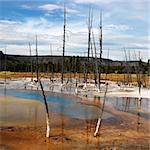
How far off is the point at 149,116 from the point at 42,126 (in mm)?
7758

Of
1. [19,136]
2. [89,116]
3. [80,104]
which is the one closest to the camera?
[19,136]

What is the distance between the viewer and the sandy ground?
13.1 m

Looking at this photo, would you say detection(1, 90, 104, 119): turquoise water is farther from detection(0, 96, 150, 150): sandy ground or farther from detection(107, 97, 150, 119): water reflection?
detection(107, 97, 150, 119): water reflection

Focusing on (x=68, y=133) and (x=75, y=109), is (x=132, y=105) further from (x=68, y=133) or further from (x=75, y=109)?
(x=68, y=133)

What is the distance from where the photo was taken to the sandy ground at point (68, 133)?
1312 cm

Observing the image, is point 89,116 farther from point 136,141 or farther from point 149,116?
point 136,141

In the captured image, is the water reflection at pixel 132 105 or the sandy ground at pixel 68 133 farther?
the water reflection at pixel 132 105

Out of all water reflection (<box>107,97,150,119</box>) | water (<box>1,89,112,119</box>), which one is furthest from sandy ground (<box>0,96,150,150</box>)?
water reflection (<box>107,97,150,119</box>)

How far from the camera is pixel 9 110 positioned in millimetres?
21078

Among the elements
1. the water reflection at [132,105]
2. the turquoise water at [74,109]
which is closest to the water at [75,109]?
the turquoise water at [74,109]

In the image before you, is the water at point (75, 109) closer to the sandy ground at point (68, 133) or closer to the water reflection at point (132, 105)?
the sandy ground at point (68, 133)

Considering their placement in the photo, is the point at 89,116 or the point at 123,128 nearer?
the point at 123,128

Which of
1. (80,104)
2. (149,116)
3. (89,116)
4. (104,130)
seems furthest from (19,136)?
(80,104)

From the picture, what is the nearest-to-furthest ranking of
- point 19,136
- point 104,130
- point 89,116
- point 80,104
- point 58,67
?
1. point 19,136
2. point 104,130
3. point 89,116
4. point 80,104
5. point 58,67
